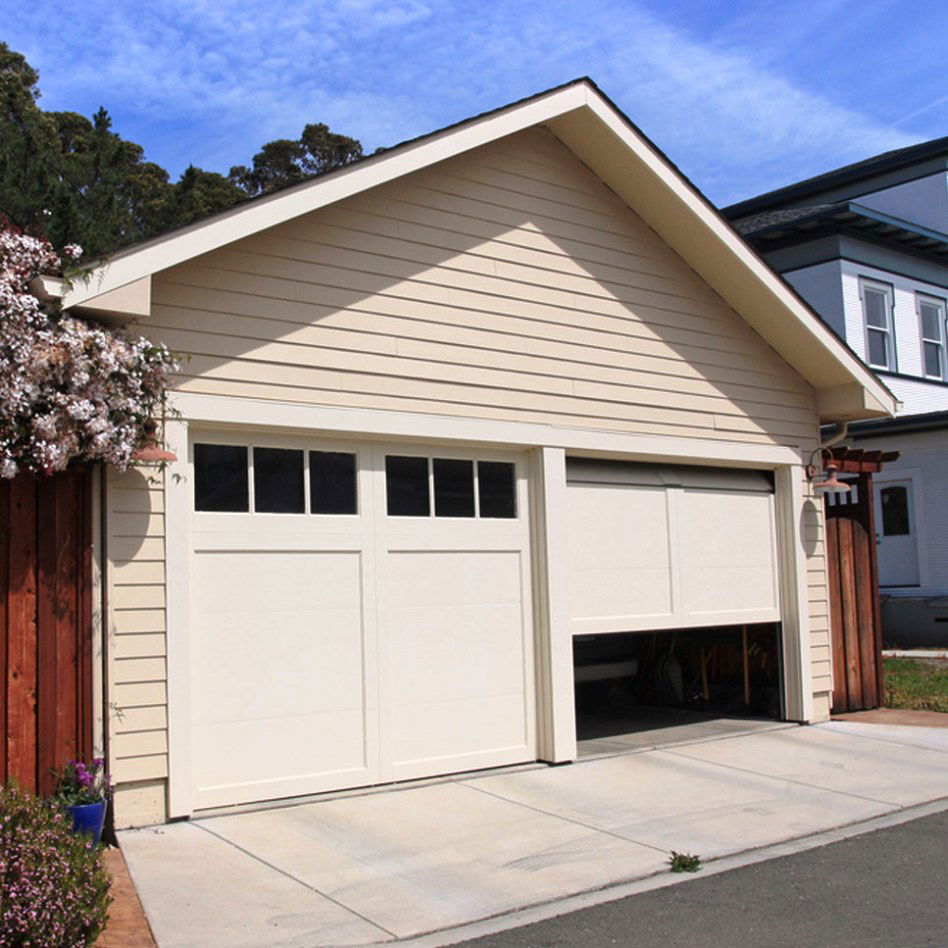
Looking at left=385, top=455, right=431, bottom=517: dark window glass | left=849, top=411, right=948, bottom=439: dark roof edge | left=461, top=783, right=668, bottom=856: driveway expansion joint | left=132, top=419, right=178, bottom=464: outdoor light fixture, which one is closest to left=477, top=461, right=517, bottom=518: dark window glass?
left=385, top=455, right=431, bottom=517: dark window glass

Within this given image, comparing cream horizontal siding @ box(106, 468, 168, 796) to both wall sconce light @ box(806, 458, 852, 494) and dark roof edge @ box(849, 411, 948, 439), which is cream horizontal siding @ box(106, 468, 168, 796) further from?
dark roof edge @ box(849, 411, 948, 439)

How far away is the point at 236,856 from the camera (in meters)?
6.23

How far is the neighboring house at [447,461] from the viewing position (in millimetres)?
7145

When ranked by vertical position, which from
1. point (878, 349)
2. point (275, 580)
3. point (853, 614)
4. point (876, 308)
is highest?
point (876, 308)

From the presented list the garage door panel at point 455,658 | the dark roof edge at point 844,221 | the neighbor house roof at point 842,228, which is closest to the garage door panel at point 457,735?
the garage door panel at point 455,658

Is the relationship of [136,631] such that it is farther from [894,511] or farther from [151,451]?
[894,511]

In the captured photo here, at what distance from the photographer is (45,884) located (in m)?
4.28

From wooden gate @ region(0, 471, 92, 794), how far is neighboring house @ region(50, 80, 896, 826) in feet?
0.67

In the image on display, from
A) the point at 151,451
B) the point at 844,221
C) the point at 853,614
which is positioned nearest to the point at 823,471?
the point at 853,614

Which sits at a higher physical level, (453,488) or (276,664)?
(453,488)

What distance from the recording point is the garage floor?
973 centimetres

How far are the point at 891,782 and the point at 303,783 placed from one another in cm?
432

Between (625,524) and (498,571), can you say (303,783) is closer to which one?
(498,571)

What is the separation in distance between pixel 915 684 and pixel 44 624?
1064 cm
